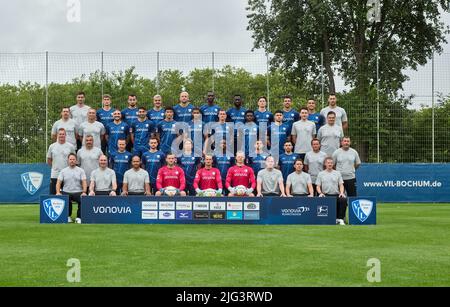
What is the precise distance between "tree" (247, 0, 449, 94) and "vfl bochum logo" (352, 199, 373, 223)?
19497 mm

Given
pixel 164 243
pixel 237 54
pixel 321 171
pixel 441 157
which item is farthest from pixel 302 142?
pixel 441 157

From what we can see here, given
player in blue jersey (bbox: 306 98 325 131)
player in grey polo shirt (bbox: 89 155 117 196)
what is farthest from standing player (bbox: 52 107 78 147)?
player in blue jersey (bbox: 306 98 325 131)

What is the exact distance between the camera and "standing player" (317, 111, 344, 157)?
55.0 feet

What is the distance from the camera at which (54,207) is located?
50.1 feet

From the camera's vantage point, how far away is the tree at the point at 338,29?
35906 mm

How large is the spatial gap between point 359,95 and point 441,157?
3871 millimetres

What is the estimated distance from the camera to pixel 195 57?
25859 millimetres

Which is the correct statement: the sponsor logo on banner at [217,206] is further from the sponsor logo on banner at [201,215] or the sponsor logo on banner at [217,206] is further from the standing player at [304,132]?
the standing player at [304,132]

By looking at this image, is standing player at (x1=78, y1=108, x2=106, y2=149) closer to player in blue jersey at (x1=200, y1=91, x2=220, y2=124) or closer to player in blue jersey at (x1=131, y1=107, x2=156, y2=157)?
player in blue jersey at (x1=131, y1=107, x2=156, y2=157)

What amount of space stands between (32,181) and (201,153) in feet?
32.9

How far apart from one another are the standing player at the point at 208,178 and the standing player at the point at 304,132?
2226 millimetres

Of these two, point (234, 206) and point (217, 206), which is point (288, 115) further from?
point (217, 206)

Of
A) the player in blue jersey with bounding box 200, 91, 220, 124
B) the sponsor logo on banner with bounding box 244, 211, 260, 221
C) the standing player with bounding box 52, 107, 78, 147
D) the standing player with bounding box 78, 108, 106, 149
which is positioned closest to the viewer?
the sponsor logo on banner with bounding box 244, 211, 260, 221

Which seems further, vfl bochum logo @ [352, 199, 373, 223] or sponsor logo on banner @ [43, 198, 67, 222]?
sponsor logo on banner @ [43, 198, 67, 222]
